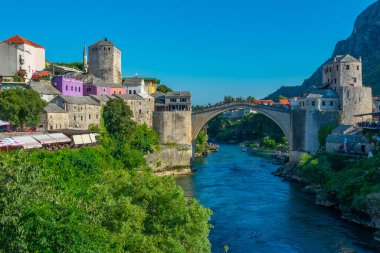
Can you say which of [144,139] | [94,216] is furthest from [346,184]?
[144,139]

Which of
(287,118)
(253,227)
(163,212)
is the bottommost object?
(253,227)

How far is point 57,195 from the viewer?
1452 cm

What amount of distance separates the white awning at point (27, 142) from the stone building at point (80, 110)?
37.4 ft

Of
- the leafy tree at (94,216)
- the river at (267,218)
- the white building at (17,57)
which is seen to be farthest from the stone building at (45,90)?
the leafy tree at (94,216)

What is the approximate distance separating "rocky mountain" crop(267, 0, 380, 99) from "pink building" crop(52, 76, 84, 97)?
3040 inches

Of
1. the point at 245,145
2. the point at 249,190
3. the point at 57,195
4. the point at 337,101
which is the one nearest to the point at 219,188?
the point at 249,190

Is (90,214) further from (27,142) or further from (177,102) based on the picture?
(177,102)

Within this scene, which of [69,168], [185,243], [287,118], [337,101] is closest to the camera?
[185,243]

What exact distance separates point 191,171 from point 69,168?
2344cm

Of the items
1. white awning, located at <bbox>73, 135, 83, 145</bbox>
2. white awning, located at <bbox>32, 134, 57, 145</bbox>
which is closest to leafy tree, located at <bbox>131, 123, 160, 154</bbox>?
white awning, located at <bbox>73, 135, 83, 145</bbox>

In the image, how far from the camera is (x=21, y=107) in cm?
3931

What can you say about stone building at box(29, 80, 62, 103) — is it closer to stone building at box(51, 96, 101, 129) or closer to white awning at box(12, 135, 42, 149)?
stone building at box(51, 96, 101, 129)

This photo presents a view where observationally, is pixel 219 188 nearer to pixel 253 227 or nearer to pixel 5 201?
pixel 253 227

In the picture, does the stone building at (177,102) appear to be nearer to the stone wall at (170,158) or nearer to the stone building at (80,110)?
the stone wall at (170,158)
